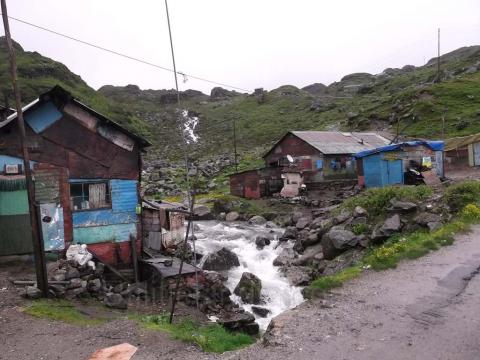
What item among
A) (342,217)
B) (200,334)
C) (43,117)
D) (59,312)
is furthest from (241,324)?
(43,117)

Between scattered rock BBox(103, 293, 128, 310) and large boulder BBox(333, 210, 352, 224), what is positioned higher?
large boulder BBox(333, 210, 352, 224)

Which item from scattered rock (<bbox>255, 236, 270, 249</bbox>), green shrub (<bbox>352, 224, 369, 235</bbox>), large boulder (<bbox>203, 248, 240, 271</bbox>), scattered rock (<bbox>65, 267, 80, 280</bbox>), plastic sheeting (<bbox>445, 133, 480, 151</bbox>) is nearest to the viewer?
scattered rock (<bbox>65, 267, 80, 280</bbox>)

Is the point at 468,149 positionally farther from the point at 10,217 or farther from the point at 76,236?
the point at 10,217

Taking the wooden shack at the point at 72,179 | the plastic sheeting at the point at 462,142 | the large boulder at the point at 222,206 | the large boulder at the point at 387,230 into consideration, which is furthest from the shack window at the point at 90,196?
the plastic sheeting at the point at 462,142

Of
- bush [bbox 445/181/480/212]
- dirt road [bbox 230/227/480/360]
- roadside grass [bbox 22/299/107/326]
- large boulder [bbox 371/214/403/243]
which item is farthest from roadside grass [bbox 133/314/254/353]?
bush [bbox 445/181/480/212]

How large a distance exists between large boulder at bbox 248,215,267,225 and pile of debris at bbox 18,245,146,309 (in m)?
17.5

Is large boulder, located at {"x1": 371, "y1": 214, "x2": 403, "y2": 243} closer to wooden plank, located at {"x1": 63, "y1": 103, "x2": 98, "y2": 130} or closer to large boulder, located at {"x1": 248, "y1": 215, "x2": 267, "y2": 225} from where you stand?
wooden plank, located at {"x1": 63, "y1": 103, "x2": 98, "y2": 130}

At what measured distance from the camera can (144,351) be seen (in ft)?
31.0

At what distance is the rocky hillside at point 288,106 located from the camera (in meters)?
61.3

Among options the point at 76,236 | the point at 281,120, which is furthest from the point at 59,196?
the point at 281,120

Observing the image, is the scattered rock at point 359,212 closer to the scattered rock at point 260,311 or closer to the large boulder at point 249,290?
the large boulder at point 249,290

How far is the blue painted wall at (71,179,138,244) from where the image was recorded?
1794 cm

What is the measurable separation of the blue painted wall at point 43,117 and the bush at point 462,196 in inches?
681

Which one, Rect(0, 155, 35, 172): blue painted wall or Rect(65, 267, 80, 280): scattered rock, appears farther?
Rect(0, 155, 35, 172): blue painted wall
